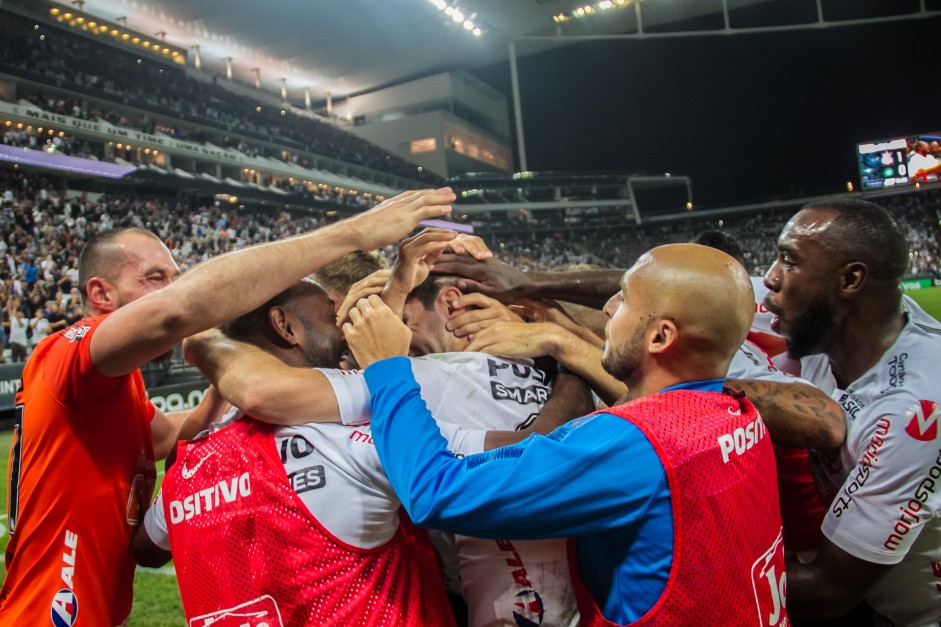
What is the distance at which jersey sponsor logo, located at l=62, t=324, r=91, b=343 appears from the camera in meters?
2.08

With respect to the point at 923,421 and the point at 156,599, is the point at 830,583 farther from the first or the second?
the point at 156,599

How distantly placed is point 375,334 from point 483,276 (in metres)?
0.95

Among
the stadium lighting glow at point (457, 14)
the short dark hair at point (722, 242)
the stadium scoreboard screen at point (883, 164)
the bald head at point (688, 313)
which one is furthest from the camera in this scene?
the stadium scoreboard screen at point (883, 164)

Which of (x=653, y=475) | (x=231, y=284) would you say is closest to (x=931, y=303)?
(x=653, y=475)

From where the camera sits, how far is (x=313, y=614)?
1562mm

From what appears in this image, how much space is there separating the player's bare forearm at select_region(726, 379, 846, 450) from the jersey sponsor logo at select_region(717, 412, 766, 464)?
0.38 meters

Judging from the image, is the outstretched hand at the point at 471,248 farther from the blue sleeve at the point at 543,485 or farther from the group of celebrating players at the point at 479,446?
the blue sleeve at the point at 543,485

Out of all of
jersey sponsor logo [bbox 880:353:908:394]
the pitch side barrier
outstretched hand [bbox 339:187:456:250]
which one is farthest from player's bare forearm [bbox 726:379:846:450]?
the pitch side barrier

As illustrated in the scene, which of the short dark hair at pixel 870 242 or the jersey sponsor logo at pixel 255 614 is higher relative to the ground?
the short dark hair at pixel 870 242

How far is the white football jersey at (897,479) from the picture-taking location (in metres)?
1.92

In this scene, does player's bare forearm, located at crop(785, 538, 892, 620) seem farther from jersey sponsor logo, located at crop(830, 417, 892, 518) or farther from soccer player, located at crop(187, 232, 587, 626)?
soccer player, located at crop(187, 232, 587, 626)

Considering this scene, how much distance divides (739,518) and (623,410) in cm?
38

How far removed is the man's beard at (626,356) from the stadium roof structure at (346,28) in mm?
32551

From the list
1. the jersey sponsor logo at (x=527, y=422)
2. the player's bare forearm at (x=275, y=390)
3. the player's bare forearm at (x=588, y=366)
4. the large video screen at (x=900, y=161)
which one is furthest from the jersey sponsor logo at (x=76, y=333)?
the large video screen at (x=900, y=161)
